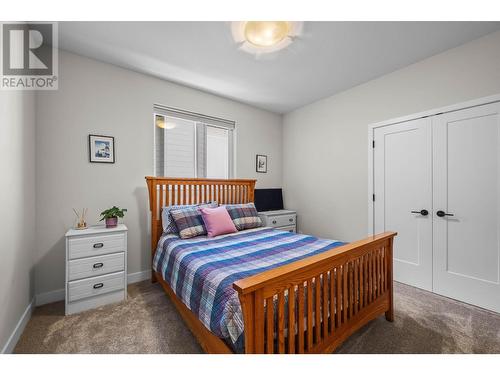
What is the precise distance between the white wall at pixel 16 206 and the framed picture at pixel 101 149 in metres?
0.47

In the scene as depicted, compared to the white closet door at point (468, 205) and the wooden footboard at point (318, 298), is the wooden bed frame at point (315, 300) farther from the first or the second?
the white closet door at point (468, 205)

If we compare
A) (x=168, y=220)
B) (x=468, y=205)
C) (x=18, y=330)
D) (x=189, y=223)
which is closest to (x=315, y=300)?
(x=189, y=223)

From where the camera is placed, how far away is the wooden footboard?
1025mm

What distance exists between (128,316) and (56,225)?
1229 millimetres

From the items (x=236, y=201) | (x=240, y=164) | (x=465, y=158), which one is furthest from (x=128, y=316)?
(x=465, y=158)

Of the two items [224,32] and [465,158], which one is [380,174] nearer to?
[465,158]

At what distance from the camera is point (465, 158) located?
2.20m

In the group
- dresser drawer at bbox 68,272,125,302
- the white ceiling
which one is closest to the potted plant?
dresser drawer at bbox 68,272,125,302

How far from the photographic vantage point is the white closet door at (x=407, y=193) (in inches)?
97.7

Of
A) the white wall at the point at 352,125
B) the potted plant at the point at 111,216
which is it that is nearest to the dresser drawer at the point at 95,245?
the potted plant at the point at 111,216

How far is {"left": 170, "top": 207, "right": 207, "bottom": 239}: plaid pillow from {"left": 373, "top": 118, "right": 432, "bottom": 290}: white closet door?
2.32 meters

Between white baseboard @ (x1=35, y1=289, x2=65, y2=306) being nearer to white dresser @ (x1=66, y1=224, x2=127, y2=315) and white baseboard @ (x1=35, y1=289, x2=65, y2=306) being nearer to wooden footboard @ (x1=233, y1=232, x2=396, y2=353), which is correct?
white dresser @ (x1=66, y1=224, x2=127, y2=315)

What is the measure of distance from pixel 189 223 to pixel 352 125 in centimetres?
266

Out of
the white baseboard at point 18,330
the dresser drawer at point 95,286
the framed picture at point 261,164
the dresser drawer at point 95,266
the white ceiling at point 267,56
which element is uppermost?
the white ceiling at point 267,56
